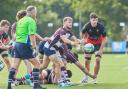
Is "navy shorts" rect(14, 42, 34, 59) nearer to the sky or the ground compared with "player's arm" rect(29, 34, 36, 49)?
nearer to the ground

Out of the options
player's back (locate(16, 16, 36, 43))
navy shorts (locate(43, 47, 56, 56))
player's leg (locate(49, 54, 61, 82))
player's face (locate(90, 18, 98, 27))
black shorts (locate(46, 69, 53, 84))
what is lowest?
black shorts (locate(46, 69, 53, 84))

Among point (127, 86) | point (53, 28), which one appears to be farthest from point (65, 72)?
point (53, 28)

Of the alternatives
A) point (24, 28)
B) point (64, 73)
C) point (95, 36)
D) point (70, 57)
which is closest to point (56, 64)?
point (64, 73)

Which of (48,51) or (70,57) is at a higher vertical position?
(48,51)

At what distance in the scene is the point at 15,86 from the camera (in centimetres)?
1773

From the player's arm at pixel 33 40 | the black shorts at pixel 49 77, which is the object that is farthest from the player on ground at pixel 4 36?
the player's arm at pixel 33 40

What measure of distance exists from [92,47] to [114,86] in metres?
1.75

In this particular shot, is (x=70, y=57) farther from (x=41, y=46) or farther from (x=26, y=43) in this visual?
(x=26, y=43)

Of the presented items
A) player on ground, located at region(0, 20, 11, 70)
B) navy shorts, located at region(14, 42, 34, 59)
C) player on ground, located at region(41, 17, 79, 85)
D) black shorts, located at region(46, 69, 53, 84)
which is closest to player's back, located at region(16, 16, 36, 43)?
navy shorts, located at region(14, 42, 34, 59)

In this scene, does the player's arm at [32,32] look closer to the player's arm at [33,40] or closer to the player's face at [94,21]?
the player's arm at [33,40]

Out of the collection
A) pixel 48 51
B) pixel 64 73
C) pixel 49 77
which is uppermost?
pixel 48 51

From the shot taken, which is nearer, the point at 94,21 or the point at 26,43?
the point at 26,43

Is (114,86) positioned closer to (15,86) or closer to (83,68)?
(83,68)

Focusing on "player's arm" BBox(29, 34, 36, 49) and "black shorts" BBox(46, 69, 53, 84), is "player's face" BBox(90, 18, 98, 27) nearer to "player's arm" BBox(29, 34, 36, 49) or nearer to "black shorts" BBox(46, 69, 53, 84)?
"black shorts" BBox(46, 69, 53, 84)
